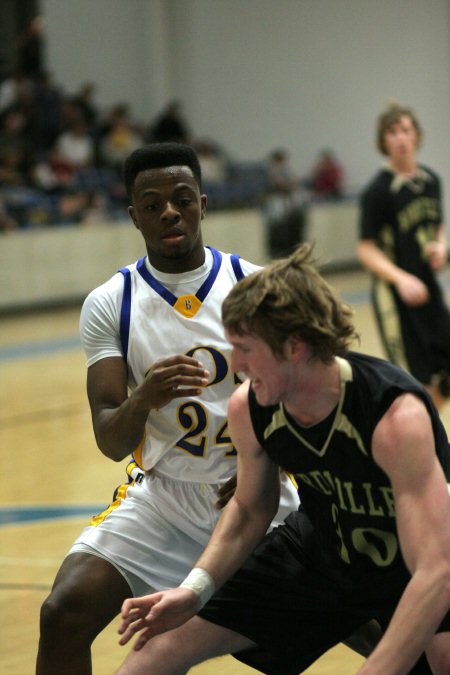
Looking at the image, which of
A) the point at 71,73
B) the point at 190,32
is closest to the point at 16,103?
the point at 71,73

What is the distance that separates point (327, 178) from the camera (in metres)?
21.9

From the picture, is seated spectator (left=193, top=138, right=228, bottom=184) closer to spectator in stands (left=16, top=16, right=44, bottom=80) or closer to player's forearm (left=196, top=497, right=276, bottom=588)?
spectator in stands (left=16, top=16, right=44, bottom=80)

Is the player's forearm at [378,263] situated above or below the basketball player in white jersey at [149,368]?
below

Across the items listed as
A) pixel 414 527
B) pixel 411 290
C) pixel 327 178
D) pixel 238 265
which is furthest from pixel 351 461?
pixel 327 178

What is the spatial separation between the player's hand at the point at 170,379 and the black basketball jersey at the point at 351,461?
202 millimetres

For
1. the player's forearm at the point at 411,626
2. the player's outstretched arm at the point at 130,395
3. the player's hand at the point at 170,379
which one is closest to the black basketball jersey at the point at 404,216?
the player's outstretched arm at the point at 130,395

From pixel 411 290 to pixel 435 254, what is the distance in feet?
1.30

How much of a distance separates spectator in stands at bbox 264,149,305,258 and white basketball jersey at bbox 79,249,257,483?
15517 mm

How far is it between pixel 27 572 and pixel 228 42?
61.2 ft

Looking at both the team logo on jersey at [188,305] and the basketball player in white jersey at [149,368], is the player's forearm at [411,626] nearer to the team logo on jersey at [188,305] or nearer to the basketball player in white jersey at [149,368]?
the basketball player in white jersey at [149,368]

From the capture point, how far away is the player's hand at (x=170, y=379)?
3283 mm

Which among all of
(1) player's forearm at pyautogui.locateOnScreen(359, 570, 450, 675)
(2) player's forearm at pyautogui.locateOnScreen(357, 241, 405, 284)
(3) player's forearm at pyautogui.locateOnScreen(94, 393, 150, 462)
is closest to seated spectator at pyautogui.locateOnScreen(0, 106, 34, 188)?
(2) player's forearm at pyautogui.locateOnScreen(357, 241, 405, 284)

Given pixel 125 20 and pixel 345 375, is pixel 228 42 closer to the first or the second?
pixel 125 20

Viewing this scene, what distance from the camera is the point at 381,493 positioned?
3033 mm
